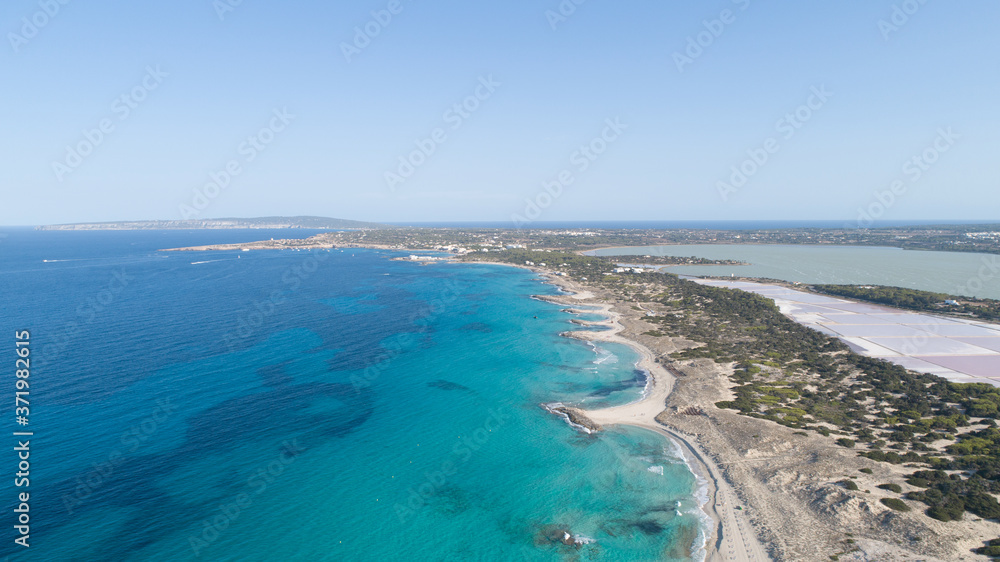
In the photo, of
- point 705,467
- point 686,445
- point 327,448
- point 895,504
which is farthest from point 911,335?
point 327,448

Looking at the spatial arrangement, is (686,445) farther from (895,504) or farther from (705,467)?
(895,504)

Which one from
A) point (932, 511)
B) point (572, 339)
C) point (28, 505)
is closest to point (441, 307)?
point (572, 339)

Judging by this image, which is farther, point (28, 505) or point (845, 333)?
point (845, 333)

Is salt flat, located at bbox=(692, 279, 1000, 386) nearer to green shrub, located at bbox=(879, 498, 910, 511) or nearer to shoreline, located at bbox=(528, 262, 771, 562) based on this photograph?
shoreline, located at bbox=(528, 262, 771, 562)

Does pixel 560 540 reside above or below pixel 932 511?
below

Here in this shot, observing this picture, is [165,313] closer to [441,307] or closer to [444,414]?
[441,307]

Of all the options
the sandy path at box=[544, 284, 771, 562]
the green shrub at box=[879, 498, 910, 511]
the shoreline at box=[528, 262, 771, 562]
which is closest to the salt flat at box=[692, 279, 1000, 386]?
the sandy path at box=[544, 284, 771, 562]
